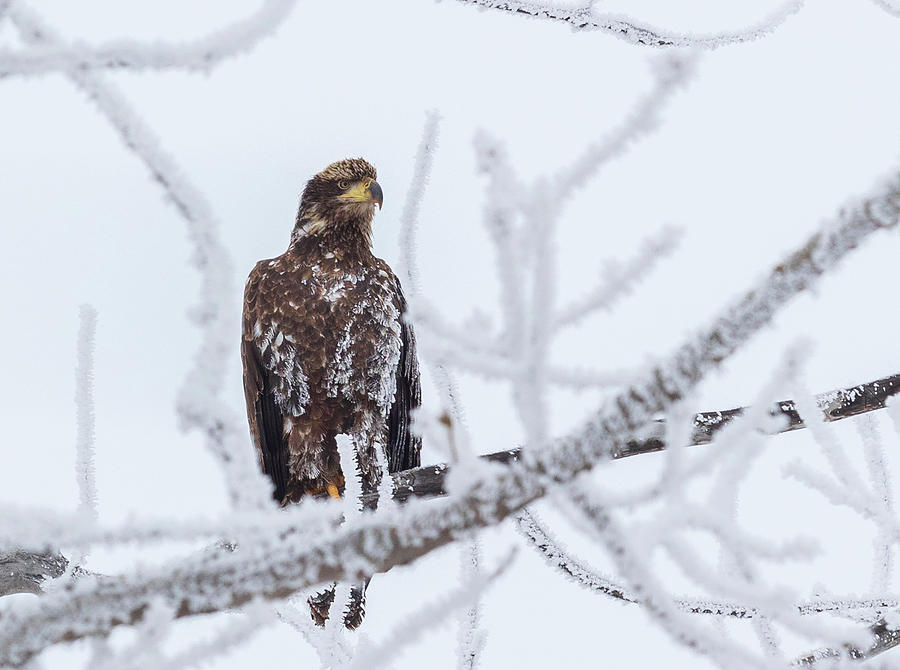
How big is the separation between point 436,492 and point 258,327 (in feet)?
5.73

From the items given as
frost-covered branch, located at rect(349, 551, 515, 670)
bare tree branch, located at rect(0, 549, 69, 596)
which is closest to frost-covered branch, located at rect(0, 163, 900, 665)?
frost-covered branch, located at rect(349, 551, 515, 670)

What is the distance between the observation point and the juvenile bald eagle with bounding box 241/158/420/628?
16.4ft

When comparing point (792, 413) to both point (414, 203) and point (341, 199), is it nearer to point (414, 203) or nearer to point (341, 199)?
point (414, 203)

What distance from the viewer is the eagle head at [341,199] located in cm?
538

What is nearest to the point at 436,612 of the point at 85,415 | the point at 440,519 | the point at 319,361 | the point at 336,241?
the point at 440,519

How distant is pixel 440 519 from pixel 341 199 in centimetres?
434

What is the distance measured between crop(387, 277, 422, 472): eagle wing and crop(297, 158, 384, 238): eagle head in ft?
1.43

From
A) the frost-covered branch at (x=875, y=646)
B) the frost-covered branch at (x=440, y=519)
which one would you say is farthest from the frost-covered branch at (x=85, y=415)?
the frost-covered branch at (x=875, y=646)

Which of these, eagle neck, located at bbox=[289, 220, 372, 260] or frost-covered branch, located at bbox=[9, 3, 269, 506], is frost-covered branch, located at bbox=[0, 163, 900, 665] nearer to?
frost-covered branch, located at bbox=[9, 3, 269, 506]

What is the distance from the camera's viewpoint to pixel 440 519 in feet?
4.06

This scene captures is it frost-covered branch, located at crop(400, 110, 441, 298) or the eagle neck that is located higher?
the eagle neck

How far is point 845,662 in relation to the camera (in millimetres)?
1527

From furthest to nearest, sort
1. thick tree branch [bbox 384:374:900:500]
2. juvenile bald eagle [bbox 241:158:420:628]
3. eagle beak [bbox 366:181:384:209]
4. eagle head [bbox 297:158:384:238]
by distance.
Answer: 1. eagle beak [bbox 366:181:384:209]
2. eagle head [bbox 297:158:384:238]
3. juvenile bald eagle [bbox 241:158:420:628]
4. thick tree branch [bbox 384:374:900:500]

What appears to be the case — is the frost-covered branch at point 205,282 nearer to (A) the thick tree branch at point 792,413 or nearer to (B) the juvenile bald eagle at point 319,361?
(A) the thick tree branch at point 792,413
